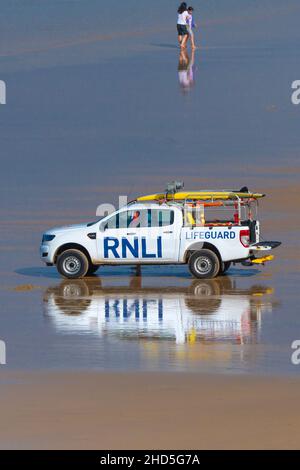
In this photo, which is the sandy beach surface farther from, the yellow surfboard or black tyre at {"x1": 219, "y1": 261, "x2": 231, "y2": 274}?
the yellow surfboard

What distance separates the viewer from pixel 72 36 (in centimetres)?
5538

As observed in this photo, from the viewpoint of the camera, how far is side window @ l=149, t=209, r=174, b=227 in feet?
101

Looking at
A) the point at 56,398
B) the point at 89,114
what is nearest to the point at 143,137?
the point at 89,114

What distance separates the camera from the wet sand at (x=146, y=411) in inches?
679

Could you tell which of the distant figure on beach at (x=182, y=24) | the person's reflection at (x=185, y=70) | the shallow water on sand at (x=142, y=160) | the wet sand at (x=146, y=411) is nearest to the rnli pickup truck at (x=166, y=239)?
the shallow water on sand at (x=142, y=160)

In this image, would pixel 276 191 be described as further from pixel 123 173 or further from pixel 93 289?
pixel 93 289

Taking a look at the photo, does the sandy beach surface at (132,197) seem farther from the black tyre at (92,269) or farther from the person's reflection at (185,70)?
the black tyre at (92,269)

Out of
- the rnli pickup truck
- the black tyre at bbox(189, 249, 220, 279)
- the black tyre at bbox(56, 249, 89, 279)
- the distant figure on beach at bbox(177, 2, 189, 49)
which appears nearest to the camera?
the black tyre at bbox(189, 249, 220, 279)

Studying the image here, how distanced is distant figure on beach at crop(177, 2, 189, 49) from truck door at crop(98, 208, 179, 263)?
19.4m

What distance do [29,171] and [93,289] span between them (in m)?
13.0

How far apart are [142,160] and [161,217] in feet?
34.9

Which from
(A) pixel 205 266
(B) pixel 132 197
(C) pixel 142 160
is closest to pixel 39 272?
(A) pixel 205 266

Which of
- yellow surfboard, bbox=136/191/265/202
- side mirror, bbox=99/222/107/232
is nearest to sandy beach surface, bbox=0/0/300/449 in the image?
side mirror, bbox=99/222/107/232

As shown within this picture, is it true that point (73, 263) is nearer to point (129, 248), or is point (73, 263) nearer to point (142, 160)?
point (129, 248)
